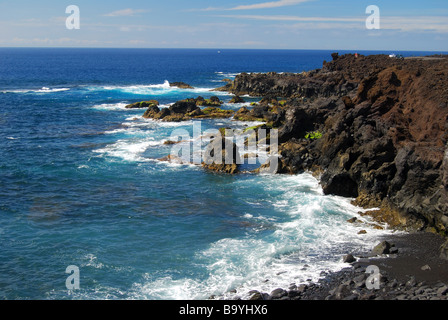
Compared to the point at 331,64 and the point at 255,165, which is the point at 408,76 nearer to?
the point at 255,165

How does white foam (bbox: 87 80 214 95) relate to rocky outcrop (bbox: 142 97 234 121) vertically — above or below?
above

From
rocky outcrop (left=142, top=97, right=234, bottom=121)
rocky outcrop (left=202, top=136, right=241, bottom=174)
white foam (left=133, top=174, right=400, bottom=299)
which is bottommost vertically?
white foam (left=133, top=174, right=400, bottom=299)

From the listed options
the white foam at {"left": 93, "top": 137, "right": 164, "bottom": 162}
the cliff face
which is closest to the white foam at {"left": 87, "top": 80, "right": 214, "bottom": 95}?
the white foam at {"left": 93, "top": 137, "right": 164, "bottom": 162}

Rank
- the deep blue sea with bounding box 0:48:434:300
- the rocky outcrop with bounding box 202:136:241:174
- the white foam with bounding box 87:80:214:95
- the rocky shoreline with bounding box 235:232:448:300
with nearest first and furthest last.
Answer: the rocky shoreline with bounding box 235:232:448:300, the deep blue sea with bounding box 0:48:434:300, the rocky outcrop with bounding box 202:136:241:174, the white foam with bounding box 87:80:214:95

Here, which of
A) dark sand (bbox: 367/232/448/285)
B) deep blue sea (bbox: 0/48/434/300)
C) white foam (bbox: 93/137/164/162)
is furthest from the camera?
white foam (bbox: 93/137/164/162)

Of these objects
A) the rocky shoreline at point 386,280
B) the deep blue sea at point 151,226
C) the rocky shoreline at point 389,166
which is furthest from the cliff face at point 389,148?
the rocky shoreline at point 386,280

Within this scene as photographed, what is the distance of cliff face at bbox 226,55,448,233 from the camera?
26469 mm

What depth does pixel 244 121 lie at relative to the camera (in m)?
63.5

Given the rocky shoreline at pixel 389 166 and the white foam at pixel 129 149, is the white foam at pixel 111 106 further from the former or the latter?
the rocky shoreline at pixel 389 166

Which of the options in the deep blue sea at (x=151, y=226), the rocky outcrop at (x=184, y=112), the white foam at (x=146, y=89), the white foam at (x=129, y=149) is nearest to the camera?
the deep blue sea at (x=151, y=226)

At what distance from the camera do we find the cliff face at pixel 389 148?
26469 mm

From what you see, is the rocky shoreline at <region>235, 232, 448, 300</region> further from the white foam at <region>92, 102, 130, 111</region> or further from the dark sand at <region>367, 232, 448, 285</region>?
the white foam at <region>92, 102, 130, 111</region>

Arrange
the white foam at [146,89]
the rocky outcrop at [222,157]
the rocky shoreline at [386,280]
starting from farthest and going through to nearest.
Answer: the white foam at [146,89] → the rocky outcrop at [222,157] → the rocky shoreline at [386,280]
